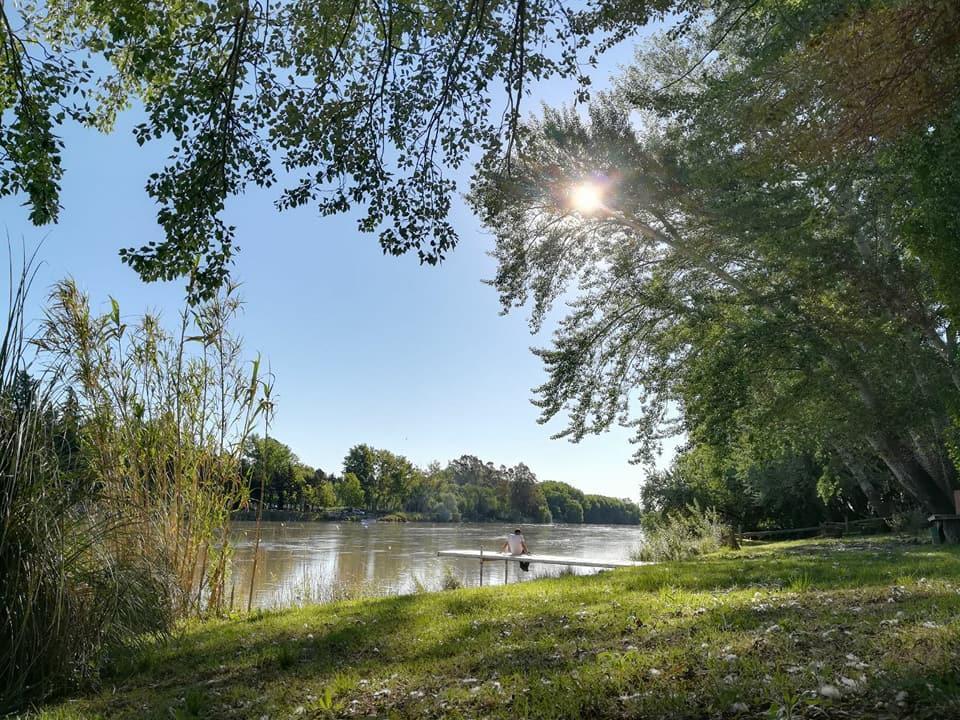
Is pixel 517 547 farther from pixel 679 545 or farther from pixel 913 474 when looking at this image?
pixel 913 474

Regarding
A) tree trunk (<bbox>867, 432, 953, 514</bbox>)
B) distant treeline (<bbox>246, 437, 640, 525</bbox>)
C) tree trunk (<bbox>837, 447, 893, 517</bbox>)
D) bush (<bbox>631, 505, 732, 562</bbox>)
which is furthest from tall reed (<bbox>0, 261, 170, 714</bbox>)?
distant treeline (<bbox>246, 437, 640, 525</bbox>)

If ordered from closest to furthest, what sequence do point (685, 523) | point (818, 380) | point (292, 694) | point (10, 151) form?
point (292, 694)
point (10, 151)
point (818, 380)
point (685, 523)

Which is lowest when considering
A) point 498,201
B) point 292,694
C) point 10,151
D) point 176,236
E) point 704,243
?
point 292,694

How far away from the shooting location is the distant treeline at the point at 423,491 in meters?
91.9

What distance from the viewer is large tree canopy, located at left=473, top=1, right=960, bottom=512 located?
24.2 ft

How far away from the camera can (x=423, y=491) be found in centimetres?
12850

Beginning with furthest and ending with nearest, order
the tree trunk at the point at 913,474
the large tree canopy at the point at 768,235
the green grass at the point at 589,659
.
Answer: the tree trunk at the point at 913,474 → the large tree canopy at the point at 768,235 → the green grass at the point at 589,659

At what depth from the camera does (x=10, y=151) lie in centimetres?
549

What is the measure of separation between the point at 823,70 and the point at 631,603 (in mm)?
6303

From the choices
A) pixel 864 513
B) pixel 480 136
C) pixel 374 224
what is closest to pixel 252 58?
pixel 374 224

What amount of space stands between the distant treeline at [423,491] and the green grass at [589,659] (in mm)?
60832

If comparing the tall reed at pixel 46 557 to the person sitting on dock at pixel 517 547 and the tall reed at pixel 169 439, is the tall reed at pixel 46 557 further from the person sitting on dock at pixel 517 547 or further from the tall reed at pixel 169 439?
the person sitting on dock at pixel 517 547

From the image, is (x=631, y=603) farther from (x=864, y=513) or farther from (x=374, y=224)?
(x=864, y=513)

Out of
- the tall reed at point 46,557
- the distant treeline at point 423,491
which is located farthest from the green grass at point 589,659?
the distant treeline at point 423,491
